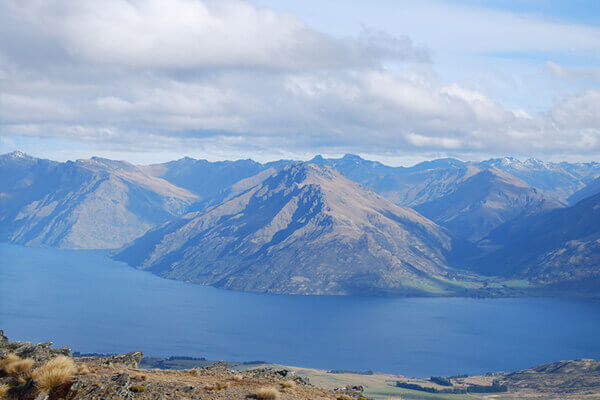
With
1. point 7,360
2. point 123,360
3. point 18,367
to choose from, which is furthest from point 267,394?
point 7,360

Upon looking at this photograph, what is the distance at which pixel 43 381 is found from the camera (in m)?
32.2

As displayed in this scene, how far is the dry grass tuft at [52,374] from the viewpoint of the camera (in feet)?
106

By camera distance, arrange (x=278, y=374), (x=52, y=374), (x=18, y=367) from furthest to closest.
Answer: (x=278, y=374)
(x=18, y=367)
(x=52, y=374)

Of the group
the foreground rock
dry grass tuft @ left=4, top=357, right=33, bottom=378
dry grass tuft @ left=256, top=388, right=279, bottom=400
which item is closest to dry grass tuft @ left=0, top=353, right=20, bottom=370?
the foreground rock

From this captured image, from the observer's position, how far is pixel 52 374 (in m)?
32.7

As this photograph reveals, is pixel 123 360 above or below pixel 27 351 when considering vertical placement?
below

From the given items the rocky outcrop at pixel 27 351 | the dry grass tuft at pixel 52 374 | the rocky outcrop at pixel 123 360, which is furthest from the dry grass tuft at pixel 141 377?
the rocky outcrop at pixel 27 351

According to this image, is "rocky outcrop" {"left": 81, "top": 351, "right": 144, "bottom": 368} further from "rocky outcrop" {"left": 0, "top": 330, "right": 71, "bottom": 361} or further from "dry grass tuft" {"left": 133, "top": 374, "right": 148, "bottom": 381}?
"dry grass tuft" {"left": 133, "top": 374, "right": 148, "bottom": 381}

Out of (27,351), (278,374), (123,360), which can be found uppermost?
(27,351)

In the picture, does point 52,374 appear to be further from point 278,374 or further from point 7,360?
point 278,374

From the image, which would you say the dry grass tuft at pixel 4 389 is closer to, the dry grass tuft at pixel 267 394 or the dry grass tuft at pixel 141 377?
the dry grass tuft at pixel 141 377

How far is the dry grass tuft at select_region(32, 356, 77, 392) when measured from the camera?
3234 centimetres

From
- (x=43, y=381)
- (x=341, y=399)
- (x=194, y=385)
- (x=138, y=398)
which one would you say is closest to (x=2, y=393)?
(x=43, y=381)

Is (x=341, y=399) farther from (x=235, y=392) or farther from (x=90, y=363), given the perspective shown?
(x=90, y=363)
